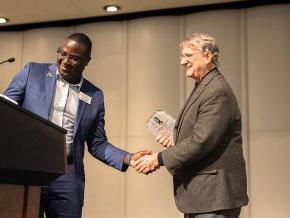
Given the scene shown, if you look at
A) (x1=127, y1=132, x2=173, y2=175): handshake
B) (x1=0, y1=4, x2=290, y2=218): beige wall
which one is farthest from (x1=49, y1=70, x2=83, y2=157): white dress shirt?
(x1=0, y1=4, x2=290, y2=218): beige wall

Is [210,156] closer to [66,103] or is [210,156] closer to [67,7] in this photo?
[66,103]

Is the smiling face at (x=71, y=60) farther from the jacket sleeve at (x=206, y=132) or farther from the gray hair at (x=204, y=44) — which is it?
the jacket sleeve at (x=206, y=132)

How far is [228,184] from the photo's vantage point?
1.98m

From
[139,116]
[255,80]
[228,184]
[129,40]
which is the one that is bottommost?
[228,184]

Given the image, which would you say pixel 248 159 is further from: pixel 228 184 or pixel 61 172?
pixel 61 172

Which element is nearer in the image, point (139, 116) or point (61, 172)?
point (61, 172)

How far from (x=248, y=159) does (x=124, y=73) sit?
130 centimetres

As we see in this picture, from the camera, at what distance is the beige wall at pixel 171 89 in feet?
12.6

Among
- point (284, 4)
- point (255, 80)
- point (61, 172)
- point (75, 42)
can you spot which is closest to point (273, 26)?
point (284, 4)

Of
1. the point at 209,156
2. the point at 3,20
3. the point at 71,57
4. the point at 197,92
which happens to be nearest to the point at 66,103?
the point at 71,57

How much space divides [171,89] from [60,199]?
215 cm

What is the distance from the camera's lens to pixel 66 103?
2.30m

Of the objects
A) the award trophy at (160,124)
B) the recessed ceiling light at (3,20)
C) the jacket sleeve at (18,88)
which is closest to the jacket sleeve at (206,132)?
the award trophy at (160,124)

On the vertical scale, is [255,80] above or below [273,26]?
below
